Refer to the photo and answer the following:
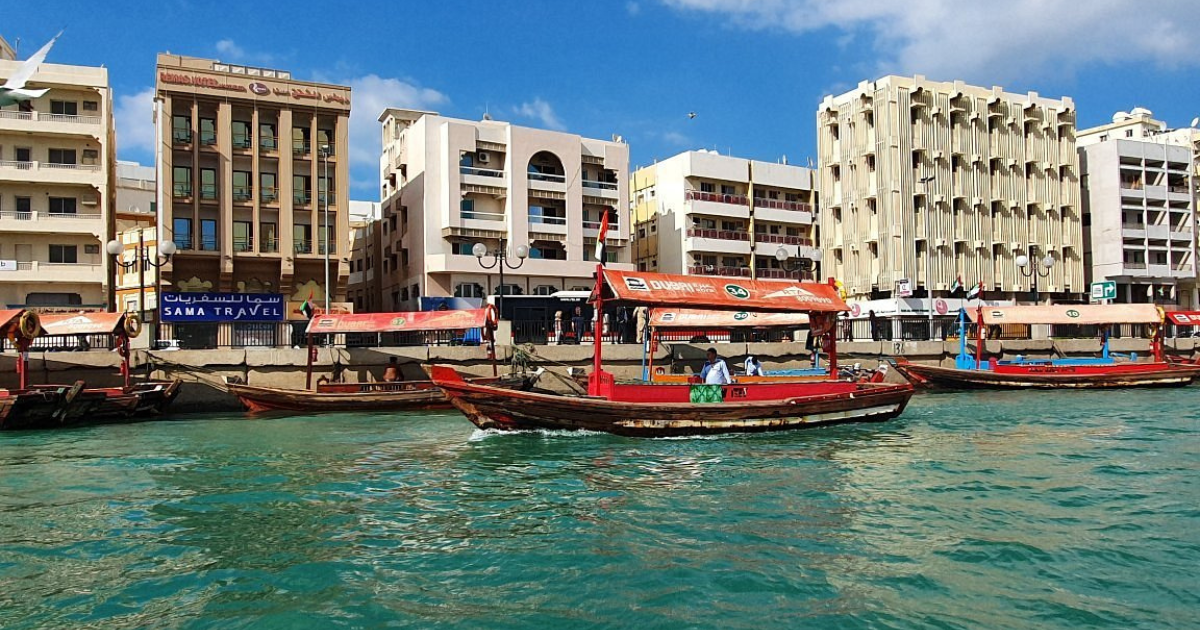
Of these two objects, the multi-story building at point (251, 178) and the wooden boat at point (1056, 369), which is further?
the multi-story building at point (251, 178)

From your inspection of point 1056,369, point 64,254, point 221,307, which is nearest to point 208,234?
point 64,254

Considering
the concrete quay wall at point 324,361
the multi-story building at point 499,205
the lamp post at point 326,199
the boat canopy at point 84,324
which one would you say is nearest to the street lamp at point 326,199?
the lamp post at point 326,199

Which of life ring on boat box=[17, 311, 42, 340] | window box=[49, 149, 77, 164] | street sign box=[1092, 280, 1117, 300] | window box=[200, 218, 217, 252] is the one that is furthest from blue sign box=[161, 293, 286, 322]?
street sign box=[1092, 280, 1117, 300]

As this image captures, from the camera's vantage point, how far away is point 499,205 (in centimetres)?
4350

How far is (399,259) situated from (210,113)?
474 inches

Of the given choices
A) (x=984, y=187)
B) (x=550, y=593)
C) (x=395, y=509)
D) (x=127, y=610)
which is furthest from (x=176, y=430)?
(x=984, y=187)

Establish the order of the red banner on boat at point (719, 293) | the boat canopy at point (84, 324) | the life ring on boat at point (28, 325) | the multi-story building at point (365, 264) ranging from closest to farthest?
the red banner on boat at point (719, 293)
the life ring on boat at point (28, 325)
the boat canopy at point (84, 324)
the multi-story building at point (365, 264)

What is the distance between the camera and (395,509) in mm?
10875

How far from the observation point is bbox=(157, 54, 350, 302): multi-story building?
3747cm

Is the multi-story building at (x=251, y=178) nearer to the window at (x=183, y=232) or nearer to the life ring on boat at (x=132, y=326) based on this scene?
the window at (x=183, y=232)

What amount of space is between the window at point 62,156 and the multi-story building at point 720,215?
3121cm

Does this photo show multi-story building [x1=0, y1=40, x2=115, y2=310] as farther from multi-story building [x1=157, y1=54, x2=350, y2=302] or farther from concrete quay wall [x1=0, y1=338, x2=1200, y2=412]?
concrete quay wall [x1=0, y1=338, x2=1200, y2=412]

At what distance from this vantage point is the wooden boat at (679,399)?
1667 centimetres

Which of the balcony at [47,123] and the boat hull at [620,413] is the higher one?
the balcony at [47,123]
